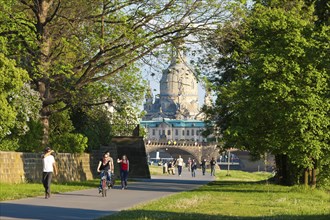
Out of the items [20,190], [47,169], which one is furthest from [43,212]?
[20,190]

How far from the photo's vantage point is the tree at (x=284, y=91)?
38.6m

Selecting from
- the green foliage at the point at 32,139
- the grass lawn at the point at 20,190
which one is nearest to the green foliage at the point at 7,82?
the grass lawn at the point at 20,190

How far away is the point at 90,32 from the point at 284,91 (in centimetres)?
846

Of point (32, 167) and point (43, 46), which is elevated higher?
point (43, 46)

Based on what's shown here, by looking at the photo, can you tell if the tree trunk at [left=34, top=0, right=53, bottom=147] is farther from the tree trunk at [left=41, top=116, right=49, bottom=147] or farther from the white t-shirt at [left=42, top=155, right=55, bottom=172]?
the white t-shirt at [left=42, top=155, right=55, bottom=172]

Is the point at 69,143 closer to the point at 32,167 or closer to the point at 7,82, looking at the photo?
the point at 32,167

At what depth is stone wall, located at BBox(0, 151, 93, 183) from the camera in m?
32.4

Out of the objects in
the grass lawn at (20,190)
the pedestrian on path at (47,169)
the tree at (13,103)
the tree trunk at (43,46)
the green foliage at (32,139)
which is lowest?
the grass lawn at (20,190)

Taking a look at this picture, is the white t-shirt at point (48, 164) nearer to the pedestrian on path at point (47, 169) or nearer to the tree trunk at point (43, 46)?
the pedestrian on path at point (47, 169)

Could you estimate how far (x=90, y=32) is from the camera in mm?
36656

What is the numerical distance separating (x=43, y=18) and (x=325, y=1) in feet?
78.9

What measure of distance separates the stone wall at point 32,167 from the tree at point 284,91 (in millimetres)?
7104

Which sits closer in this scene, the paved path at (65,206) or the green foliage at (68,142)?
the paved path at (65,206)

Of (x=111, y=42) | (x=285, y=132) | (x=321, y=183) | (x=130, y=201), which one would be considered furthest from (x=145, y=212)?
(x=321, y=183)
